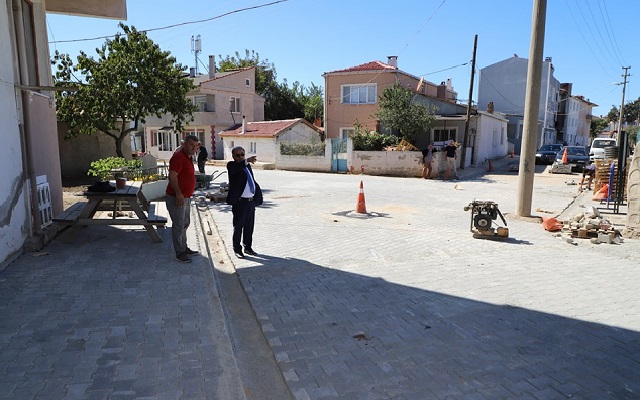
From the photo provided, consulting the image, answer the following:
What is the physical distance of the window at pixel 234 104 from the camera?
38.0 meters

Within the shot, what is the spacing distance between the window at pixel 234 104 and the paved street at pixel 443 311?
1194 inches

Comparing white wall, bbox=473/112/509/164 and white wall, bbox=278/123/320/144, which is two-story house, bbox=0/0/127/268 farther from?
white wall, bbox=473/112/509/164

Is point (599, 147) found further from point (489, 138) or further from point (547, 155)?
point (489, 138)

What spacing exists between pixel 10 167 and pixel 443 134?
25343 mm

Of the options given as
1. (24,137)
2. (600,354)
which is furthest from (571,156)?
(24,137)

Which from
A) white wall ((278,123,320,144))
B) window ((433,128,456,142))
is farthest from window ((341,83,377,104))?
window ((433,128,456,142))

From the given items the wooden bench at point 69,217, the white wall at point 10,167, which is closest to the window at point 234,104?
the wooden bench at point 69,217

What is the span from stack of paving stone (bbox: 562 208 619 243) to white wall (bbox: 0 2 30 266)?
30.6 feet

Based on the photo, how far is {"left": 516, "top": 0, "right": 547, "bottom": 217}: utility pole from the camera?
10008 mm

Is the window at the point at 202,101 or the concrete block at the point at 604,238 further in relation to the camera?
the window at the point at 202,101

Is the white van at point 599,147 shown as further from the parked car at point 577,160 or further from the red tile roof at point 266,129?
the red tile roof at point 266,129

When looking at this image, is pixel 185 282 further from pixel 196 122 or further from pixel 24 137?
pixel 196 122

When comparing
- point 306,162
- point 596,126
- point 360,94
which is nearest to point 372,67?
point 360,94

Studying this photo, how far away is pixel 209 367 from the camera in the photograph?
3.35 m
